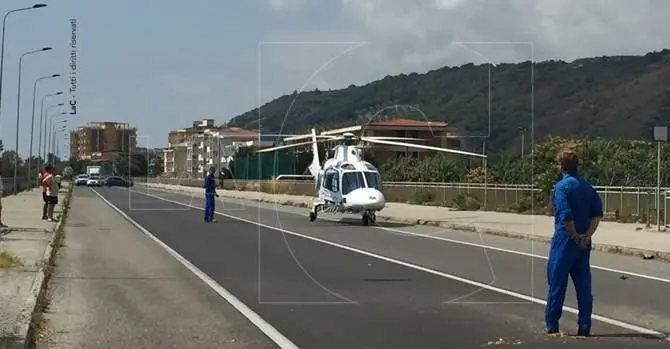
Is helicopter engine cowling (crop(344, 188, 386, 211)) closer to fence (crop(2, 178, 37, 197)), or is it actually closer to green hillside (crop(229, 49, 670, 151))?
green hillside (crop(229, 49, 670, 151))

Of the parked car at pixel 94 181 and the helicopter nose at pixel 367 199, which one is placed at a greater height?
the parked car at pixel 94 181

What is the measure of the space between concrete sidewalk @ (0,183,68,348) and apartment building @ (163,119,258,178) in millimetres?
64505

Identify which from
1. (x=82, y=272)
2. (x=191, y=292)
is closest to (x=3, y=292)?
(x=191, y=292)

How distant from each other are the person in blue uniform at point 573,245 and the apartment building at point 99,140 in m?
151

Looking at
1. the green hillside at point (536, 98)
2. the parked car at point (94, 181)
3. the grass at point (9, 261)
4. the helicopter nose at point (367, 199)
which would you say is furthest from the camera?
the parked car at point (94, 181)

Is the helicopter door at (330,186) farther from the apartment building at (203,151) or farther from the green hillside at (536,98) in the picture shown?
the apartment building at (203,151)

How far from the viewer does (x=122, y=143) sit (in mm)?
166250

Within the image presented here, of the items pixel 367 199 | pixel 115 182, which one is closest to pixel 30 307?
pixel 367 199

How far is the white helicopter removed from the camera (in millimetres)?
32812

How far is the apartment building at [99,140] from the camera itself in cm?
16688

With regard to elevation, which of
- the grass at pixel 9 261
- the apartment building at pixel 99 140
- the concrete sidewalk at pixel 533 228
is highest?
the apartment building at pixel 99 140

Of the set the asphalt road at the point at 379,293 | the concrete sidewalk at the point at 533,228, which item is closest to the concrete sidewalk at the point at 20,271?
the asphalt road at the point at 379,293

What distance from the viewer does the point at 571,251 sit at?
10383 mm

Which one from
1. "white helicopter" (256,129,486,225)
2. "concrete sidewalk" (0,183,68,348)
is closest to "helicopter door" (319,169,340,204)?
"white helicopter" (256,129,486,225)
